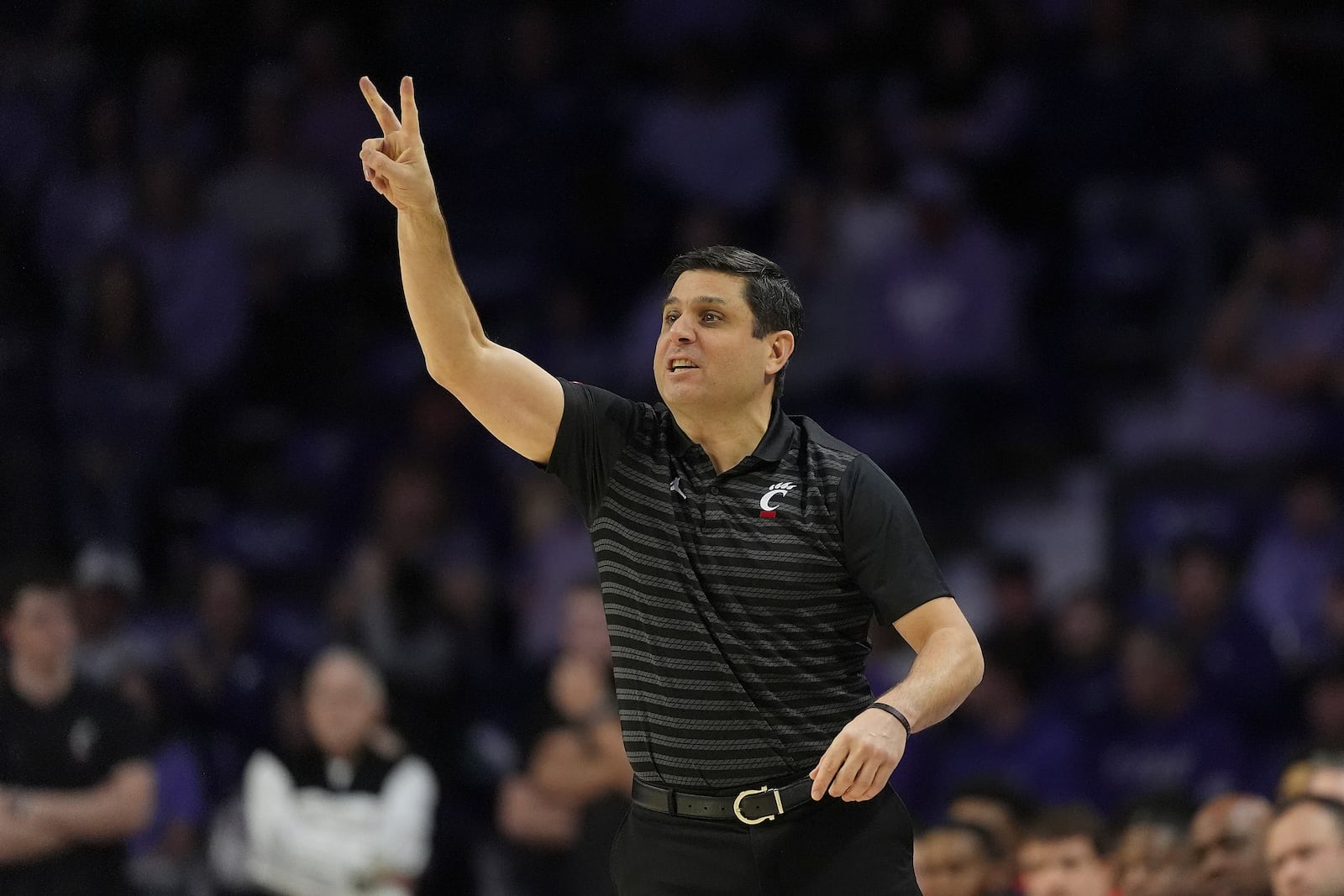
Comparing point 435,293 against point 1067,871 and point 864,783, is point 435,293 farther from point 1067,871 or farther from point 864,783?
point 1067,871

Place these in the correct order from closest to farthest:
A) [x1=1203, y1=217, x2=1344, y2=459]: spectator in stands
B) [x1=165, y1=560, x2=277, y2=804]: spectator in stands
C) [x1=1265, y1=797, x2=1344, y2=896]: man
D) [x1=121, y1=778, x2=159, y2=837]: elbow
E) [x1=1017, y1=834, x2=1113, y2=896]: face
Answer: [x1=1265, y1=797, x2=1344, y2=896]: man < [x1=1017, y1=834, x2=1113, y2=896]: face < [x1=121, y1=778, x2=159, y2=837]: elbow < [x1=165, y1=560, x2=277, y2=804]: spectator in stands < [x1=1203, y1=217, x2=1344, y2=459]: spectator in stands

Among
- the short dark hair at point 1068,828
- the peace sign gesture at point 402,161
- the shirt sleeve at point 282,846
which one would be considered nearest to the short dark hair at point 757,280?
the peace sign gesture at point 402,161

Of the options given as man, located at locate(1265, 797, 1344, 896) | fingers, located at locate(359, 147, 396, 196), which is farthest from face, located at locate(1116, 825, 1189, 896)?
fingers, located at locate(359, 147, 396, 196)

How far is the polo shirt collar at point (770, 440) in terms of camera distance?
3.50 m

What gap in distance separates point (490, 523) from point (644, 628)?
4.85 metres

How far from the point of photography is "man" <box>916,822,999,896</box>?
5.33m

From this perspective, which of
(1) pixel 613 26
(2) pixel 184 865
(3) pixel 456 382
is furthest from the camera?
(1) pixel 613 26

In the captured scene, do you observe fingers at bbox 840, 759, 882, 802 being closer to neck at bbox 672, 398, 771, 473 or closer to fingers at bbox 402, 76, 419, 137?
neck at bbox 672, 398, 771, 473

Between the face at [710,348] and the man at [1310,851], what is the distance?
204 centimetres

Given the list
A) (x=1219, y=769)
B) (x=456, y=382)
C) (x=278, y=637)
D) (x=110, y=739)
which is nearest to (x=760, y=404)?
(x=456, y=382)

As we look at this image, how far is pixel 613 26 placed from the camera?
9.70 metres

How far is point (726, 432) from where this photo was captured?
354 cm

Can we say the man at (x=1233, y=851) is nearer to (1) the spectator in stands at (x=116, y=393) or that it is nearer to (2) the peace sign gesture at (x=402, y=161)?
(2) the peace sign gesture at (x=402, y=161)

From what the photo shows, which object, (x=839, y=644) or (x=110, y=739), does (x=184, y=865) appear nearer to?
(x=110, y=739)
